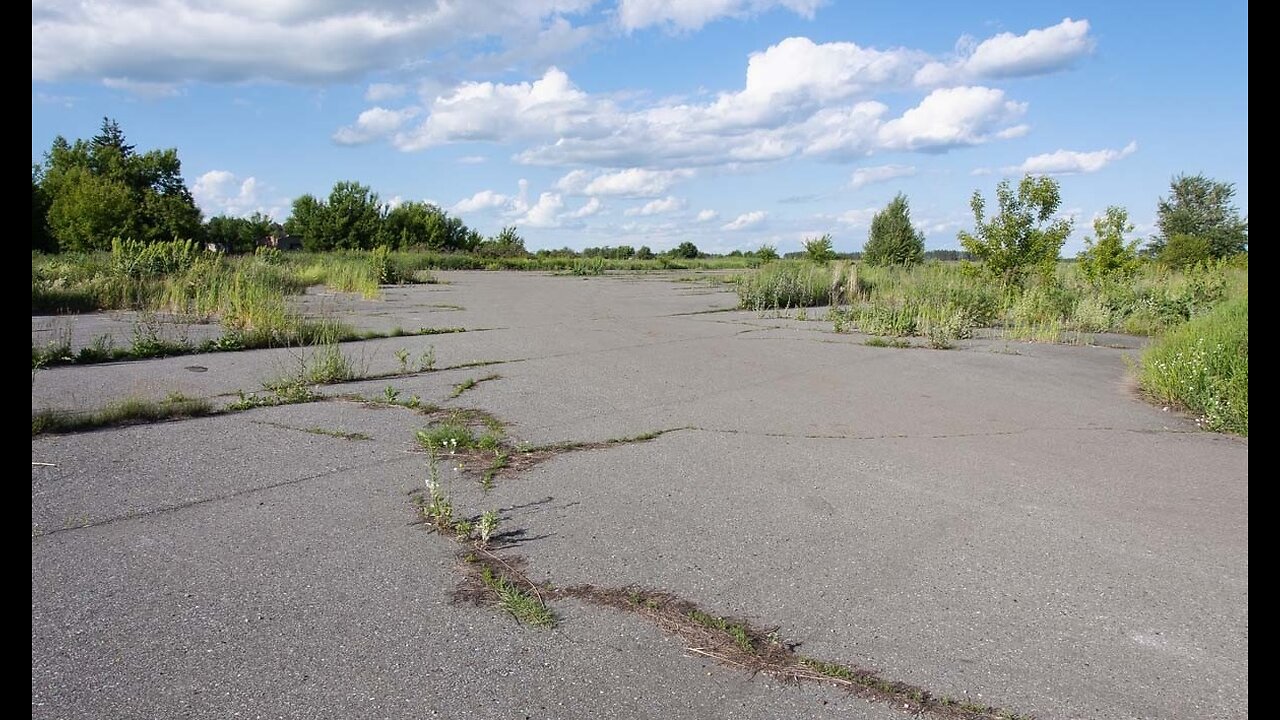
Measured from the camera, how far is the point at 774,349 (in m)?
13.1

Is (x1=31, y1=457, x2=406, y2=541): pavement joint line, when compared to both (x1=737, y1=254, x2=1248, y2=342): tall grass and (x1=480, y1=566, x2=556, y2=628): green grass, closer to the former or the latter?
(x1=480, y1=566, x2=556, y2=628): green grass

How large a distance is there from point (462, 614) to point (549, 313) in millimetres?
15958

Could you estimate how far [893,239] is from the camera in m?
43.8

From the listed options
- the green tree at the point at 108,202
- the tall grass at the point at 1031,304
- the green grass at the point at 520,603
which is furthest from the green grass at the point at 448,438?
the green tree at the point at 108,202

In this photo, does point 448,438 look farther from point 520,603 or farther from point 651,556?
point 520,603

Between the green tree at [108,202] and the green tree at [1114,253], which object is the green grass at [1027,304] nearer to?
the green tree at [1114,253]

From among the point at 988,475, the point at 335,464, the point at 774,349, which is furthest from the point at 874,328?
the point at 335,464

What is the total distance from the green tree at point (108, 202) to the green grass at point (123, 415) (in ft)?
154

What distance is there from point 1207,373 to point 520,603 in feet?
26.5

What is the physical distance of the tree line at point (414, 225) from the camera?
2120 centimetres

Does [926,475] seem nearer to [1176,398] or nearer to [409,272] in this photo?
[1176,398]

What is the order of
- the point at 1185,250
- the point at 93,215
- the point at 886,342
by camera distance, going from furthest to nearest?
the point at 93,215 → the point at 1185,250 → the point at 886,342

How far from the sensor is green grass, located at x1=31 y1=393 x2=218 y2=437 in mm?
6449

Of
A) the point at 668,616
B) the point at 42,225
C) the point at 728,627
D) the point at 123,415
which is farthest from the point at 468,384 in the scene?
the point at 42,225
